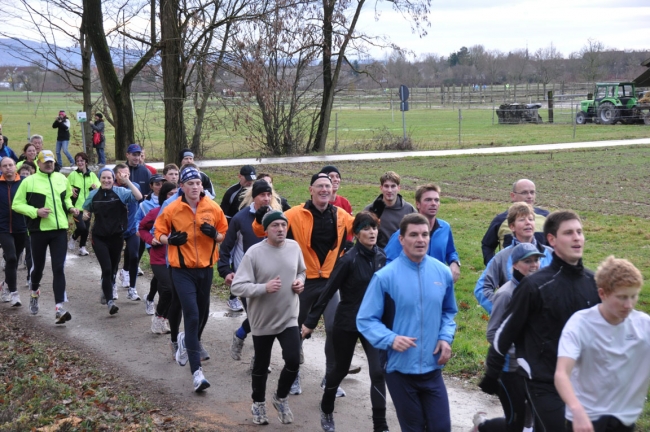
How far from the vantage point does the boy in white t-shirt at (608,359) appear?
4070mm

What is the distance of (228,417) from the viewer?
677cm

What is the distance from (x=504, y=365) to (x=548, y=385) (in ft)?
2.35

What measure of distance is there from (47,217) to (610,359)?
783 cm

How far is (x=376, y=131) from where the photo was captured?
43.2 metres

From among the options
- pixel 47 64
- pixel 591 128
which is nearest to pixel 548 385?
pixel 47 64

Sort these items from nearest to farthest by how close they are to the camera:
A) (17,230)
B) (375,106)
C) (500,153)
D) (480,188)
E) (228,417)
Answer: (228,417), (17,230), (480,188), (500,153), (375,106)

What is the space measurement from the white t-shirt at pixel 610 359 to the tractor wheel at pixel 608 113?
43991 mm

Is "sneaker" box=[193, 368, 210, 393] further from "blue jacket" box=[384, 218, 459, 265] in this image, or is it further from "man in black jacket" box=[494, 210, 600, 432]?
"man in black jacket" box=[494, 210, 600, 432]

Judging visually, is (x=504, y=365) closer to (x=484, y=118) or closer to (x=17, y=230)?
(x=17, y=230)

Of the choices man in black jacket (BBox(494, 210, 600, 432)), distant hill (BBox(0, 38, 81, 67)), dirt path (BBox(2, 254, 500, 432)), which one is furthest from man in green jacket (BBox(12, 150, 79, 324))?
distant hill (BBox(0, 38, 81, 67))

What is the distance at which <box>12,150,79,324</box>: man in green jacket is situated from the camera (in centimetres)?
1008

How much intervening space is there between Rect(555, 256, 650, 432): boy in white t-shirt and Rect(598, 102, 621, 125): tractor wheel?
144 ft

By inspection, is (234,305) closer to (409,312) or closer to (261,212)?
(261,212)

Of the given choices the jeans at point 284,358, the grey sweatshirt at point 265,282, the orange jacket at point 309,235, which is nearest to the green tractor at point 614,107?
the orange jacket at point 309,235
